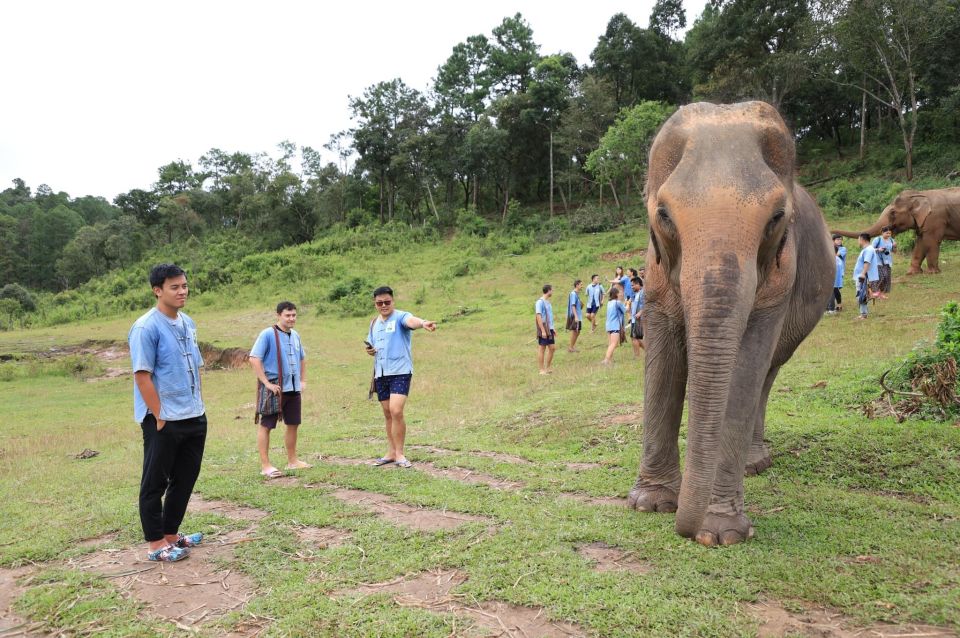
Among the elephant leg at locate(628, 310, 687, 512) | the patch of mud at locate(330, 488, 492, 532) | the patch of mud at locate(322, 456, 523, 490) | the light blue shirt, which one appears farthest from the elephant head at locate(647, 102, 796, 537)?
the light blue shirt

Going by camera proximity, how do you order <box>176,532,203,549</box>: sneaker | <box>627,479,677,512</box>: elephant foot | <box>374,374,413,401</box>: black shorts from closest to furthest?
1. <box>176,532,203,549</box>: sneaker
2. <box>627,479,677,512</box>: elephant foot
3. <box>374,374,413,401</box>: black shorts

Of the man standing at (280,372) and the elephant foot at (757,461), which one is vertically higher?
the man standing at (280,372)

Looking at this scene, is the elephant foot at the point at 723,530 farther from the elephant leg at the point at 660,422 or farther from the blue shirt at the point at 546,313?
the blue shirt at the point at 546,313

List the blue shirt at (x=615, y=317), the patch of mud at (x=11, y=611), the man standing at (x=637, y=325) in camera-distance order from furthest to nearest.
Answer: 1. the blue shirt at (x=615, y=317)
2. the man standing at (x=637, y=325)
3. the patch of mud at (x=11, y=611)

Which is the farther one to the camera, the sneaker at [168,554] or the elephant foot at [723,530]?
the sneaker at [168,554]

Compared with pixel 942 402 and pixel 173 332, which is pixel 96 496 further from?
pixel 942 402

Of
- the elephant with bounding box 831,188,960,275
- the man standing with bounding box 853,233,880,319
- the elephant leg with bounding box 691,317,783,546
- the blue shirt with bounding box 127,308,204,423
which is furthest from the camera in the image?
the elephant with bounding box 831,188,960,275

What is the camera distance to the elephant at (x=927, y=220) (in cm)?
1714

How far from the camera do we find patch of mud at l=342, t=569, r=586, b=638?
10.6 ft

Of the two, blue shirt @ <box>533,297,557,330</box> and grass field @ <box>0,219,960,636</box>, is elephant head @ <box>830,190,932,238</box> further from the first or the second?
blue shirt @ <box>533,297,557,330</box>

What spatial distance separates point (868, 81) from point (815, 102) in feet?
19.7

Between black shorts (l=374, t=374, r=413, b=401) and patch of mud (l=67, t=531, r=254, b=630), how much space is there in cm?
246

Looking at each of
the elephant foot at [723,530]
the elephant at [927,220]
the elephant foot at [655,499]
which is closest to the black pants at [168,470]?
the elephant foot at [655,499]

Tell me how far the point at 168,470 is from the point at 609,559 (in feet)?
10.5
